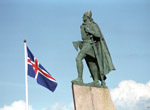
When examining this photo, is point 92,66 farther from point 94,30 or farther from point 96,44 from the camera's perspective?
point 94,30

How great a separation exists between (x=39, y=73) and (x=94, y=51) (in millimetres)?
2589

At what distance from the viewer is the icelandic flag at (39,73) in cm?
1948

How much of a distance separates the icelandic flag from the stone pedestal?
6.78 feet

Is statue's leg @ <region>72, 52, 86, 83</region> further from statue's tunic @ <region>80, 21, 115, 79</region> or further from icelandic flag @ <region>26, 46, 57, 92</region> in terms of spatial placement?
icelandic flag @ <region>26, 46, 57, 92</region>

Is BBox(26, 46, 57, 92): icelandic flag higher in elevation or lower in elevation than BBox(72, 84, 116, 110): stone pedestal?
higher

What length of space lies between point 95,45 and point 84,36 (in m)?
0.62

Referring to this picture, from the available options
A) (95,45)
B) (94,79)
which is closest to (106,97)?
(94,79)

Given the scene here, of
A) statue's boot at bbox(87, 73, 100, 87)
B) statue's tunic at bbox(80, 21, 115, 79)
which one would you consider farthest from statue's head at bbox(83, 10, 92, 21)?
statue's boot at bbox(87, 73, 100, 87)

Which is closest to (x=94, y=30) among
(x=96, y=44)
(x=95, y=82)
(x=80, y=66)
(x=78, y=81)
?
(x=96, y=44)

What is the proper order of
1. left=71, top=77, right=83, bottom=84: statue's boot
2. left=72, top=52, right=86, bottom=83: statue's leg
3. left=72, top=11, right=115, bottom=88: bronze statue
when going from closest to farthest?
left=71, top=77, right=83, bottom=84: statue's boot
left=72, top=52, right=86, bottom=83: statue's leg
left=72, top=11, right=115, bottom=88: bronze statue

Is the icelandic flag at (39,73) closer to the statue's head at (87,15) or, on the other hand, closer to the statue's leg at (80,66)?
the statue's leg at (80,66)

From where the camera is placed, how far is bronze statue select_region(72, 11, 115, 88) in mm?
18844

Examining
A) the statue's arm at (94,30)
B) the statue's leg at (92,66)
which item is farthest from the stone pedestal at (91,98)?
the statue's arm at (94,30)

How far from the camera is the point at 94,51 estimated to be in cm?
1895
